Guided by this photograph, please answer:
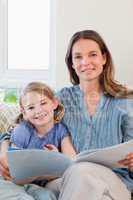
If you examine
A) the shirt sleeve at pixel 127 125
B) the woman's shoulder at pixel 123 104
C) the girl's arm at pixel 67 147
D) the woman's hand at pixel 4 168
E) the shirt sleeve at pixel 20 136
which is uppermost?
the woman's shoulder at pixel 123 104

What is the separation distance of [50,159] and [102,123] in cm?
39

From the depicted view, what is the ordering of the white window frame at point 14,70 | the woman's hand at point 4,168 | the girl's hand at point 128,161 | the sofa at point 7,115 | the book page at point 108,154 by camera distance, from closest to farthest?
the book page at point 108,154 → the girl's hand at point 128,161 → the woman's hand at point 4,168 → the sofa at point 7,115 → the white window frame at point 14,70

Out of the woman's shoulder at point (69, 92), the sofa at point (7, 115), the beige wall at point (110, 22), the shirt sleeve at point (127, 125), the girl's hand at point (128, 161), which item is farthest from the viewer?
the beige wall at point (110, 22)

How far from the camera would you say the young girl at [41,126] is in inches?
61.6

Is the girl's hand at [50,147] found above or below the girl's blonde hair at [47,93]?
below

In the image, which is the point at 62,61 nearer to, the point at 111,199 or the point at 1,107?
the point at 1,107

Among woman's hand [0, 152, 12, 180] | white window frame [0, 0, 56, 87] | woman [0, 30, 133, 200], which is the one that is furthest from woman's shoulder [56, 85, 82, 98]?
white window frame [0, 0, 56, 87]

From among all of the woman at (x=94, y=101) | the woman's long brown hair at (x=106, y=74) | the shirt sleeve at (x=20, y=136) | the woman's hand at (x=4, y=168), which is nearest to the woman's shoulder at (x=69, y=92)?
the woman at (x=94, y=101)

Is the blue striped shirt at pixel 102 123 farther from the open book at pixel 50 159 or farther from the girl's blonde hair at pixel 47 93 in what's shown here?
the open book at pixel 50 159

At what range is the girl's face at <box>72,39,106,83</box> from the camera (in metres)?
1.60

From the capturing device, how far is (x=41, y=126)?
5.18 feet

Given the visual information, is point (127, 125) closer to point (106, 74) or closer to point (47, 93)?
point (106, 74)

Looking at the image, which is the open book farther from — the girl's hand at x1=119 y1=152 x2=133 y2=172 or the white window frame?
the white window frame

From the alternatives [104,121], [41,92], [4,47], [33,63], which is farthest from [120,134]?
[4,47]
